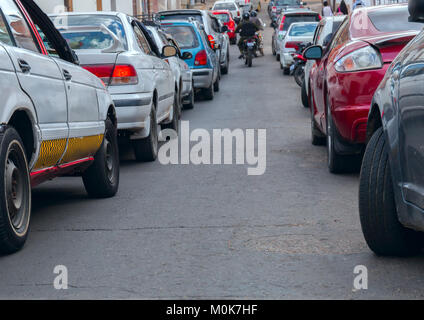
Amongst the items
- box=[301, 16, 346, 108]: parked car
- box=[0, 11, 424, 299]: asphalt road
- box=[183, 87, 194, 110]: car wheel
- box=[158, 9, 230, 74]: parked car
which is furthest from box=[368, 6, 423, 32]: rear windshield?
box=[158, 9, 230, 74]: parked car

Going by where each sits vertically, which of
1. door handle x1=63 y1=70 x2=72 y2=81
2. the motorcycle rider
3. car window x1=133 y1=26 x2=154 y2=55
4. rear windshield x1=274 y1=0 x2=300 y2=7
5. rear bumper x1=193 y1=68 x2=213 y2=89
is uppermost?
door handle x1=63 y1=70 x2=72 y2=81

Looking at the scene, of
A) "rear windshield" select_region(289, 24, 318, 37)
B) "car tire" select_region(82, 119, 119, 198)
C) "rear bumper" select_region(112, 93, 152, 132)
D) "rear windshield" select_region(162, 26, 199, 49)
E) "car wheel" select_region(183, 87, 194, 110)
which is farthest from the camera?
"rear windshield" select_region(289, 24, 318, 37)

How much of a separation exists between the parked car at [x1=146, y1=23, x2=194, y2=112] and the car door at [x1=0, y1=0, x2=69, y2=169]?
19.2ft

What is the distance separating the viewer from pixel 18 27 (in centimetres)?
648

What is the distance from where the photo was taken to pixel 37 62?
634 cm

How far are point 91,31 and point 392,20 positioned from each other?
134 inches

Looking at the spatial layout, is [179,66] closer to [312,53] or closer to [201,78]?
[201,78]

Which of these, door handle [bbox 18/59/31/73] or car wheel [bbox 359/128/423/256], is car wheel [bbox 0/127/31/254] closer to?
door handle [bbox 18/59/31/73]

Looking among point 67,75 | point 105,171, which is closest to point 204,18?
point 105,171

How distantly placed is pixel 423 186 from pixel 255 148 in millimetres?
6992

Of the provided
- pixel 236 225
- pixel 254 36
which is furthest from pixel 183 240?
pixel 254 36

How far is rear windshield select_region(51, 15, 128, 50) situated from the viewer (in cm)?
1035

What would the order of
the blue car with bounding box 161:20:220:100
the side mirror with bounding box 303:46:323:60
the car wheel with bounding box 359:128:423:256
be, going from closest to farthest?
the car wheel with bounding box 359:128:423:256 → the side mirror with bounding box 303:46:323:60 → the blue car with bounding box 161:20:220:100

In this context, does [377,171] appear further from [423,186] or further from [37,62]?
[37,62]
